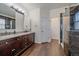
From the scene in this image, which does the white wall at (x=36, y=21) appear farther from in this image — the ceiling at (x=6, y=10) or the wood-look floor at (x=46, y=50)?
the ceiling at (x=6, y=10)

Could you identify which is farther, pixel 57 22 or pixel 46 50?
pixel 57 22

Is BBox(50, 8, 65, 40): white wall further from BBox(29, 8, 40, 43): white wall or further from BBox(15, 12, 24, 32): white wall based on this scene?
BBox(15, 12, 24, 32): white wall

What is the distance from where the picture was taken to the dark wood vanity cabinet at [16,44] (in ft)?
6.46

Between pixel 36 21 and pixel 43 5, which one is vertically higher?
pixel 43 5

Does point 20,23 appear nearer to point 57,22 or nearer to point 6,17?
point 6,17

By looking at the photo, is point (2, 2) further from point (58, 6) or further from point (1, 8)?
point (58, 6)

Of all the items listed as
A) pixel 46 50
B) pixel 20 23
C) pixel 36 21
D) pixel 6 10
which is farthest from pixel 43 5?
pixel 46 50

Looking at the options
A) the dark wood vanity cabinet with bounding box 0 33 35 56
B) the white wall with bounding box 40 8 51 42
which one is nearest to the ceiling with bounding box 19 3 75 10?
the white wall with bounding box 40 8 51 42

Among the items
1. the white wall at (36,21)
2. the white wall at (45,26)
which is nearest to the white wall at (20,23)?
the white wall at (36,21)

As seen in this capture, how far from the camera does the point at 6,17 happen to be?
2.28 meters

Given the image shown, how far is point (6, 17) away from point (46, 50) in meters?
1.08

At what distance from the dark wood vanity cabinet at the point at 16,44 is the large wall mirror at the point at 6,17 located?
315 mm

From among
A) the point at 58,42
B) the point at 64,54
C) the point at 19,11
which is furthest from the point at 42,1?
the point at 64,54

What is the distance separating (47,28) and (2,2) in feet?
3.50
